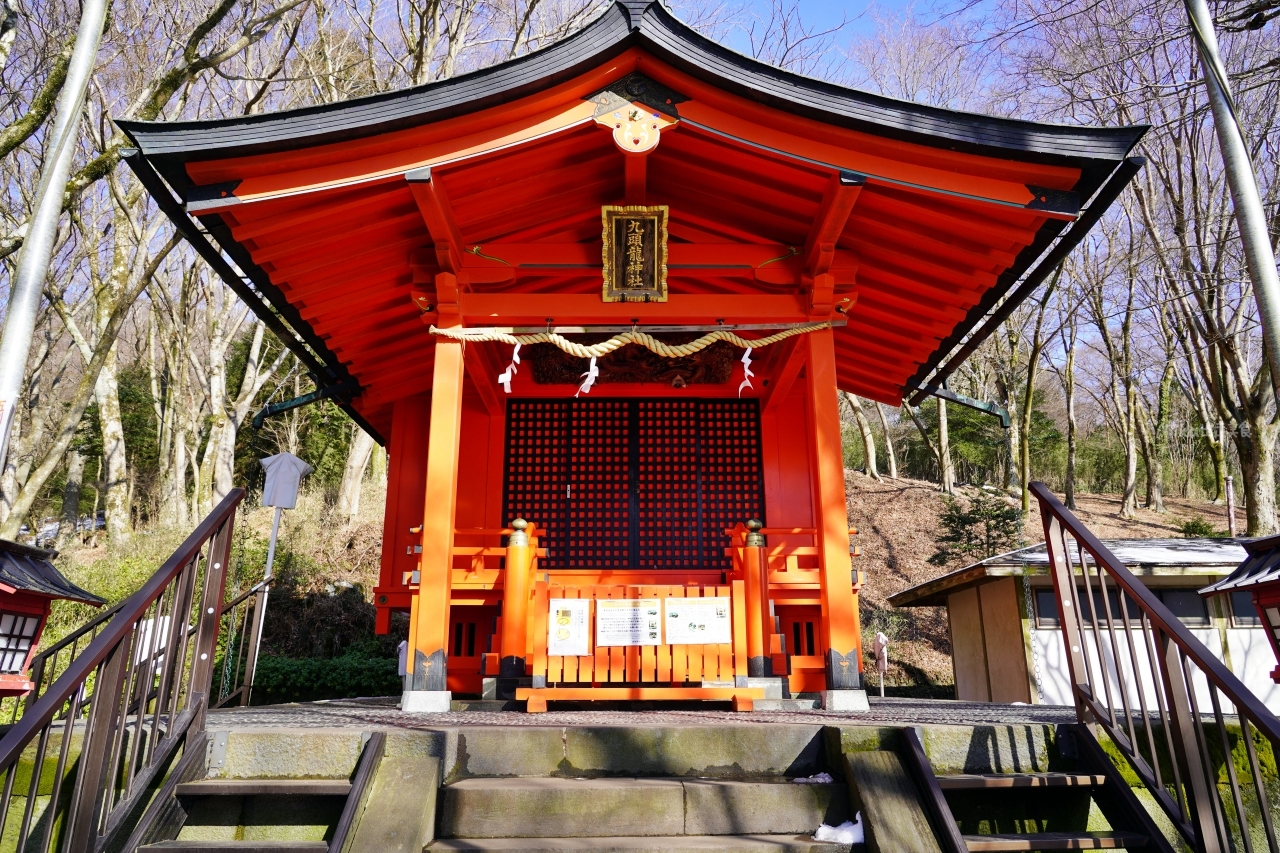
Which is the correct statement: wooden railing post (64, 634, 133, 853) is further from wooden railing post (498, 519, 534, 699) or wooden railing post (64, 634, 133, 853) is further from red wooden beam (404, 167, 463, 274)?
red wooden beam (404, 167, 463, 274)

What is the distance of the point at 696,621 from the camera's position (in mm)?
5793

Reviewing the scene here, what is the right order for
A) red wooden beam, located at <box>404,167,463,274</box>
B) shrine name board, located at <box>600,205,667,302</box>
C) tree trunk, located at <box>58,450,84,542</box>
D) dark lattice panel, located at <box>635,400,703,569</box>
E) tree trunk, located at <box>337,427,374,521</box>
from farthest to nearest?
tree trunk, located at <box>58,450,84,542</box>, tree trunk, located at <box>337,427,374,521</box>, dark lattice panel, located at <box>635,400,703,569</box>, shrine name board, located at <box>600,205,667,302</box>, red wooden beam, located at <box>404,167,463,274</box>

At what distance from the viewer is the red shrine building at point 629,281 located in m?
5.45

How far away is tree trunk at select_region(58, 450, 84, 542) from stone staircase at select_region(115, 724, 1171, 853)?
65.7 ft

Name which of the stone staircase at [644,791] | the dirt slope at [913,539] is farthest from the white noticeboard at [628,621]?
the dirt slope at [913,539]

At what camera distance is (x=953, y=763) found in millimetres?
3594

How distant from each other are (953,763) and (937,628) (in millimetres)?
16048

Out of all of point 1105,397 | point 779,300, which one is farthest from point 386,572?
point 1105,397

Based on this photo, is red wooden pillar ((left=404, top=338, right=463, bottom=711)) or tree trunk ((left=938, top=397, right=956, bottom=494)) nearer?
red wooden pillar ((left=404, top=338, right=463, bottom=711))

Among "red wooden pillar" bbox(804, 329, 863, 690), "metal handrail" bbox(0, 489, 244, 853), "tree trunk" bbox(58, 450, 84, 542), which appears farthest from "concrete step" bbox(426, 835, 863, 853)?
"tree trunk" bbox(58, 450, 84, 542)

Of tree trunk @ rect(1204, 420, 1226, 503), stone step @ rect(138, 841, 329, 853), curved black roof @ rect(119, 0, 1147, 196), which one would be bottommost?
stone step @ rect(138, 841, 329, 853)

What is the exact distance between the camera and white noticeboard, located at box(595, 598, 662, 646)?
576 cm

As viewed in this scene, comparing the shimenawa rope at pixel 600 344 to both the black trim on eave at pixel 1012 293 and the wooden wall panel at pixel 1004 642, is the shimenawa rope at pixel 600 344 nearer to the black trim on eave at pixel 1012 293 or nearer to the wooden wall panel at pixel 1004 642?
the black trim on eave at pixel 1012 293

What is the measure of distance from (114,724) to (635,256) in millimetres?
4668
